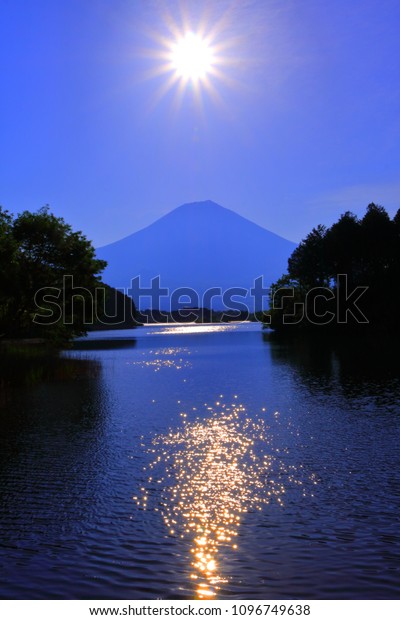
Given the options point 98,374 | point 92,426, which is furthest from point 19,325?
point 92,426

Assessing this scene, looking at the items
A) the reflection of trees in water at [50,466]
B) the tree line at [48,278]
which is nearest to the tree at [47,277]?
the tree line at [48,278]

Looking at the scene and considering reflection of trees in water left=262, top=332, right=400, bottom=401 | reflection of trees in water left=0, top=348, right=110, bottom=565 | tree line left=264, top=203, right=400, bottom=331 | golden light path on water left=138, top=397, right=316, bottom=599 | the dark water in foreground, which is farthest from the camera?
tree line left=264, top=203, right=400, bottom=331

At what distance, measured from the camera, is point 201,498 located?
15.8m

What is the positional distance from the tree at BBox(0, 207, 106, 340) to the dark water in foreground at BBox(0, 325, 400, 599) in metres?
43.7

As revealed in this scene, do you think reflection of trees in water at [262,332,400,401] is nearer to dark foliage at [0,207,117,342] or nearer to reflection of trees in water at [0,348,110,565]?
reflection of trees in water at [0,348,110,565]

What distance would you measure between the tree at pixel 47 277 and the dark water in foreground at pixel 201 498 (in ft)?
143

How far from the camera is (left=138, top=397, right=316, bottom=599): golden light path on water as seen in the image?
12.1 m

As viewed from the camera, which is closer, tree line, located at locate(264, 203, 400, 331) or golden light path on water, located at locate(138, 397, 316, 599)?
golden light path on water, located at locate(138, 397, 316, 599)

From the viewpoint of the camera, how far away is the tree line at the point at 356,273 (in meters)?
114

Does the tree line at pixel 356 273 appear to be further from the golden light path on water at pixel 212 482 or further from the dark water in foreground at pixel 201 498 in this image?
the golden light path on water at pixel 212 482

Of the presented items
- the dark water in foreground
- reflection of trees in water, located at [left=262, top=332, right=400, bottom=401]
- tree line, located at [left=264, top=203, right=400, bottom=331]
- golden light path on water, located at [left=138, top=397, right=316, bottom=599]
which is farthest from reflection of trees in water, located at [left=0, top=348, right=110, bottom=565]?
tree line, located at [left=264, top=203, right=400, bottom=331]

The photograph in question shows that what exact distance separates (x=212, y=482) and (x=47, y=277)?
6324 cm

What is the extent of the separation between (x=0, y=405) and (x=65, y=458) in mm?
15092
